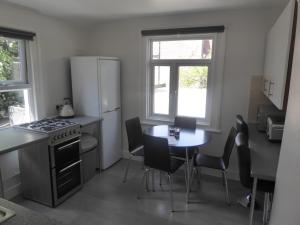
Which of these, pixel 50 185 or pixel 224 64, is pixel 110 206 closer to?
pixel 50 185

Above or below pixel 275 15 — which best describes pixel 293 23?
below

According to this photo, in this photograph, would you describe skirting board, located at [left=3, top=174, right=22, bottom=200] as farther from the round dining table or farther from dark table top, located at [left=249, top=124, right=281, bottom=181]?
dark table top, located at [left=249, top=124, right=281, bottom=181]

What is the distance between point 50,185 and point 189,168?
161cm

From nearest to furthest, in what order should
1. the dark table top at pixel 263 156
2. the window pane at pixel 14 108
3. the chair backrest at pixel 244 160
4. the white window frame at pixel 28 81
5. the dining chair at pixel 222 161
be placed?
the dark table top at pixel 263 156, the chair backrest at pixel 244 160, the dining chair at pixel 222 161, the window pane at pixel 14 108, the white window frame at pixel 28 81

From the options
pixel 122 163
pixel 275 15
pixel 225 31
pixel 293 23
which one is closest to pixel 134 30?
pixel 225 31

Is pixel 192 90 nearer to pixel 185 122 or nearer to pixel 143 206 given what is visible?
pixel 185 122

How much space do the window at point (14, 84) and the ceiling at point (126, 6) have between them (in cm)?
52

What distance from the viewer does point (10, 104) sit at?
2762 millimetres

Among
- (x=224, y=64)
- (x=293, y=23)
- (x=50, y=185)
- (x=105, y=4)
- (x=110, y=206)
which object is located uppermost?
(x=105, y=4)

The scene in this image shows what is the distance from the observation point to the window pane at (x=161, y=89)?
3502 millimetres

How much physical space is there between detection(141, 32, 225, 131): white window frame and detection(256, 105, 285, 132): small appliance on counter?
0.54m

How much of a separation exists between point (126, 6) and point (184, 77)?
1.31 m

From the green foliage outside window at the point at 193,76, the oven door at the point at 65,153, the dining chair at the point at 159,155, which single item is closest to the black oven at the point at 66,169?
the oven door at the point at 65,153

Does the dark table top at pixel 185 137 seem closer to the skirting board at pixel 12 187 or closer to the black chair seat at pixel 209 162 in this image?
the black chair seat at pixel 209 162
